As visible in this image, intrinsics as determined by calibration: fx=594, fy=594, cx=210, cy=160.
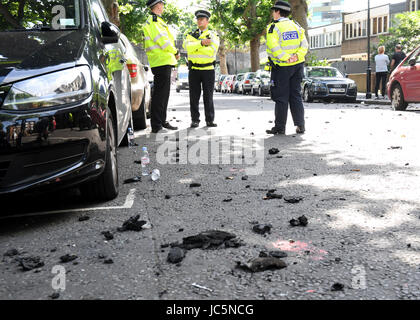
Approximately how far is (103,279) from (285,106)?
721 cm

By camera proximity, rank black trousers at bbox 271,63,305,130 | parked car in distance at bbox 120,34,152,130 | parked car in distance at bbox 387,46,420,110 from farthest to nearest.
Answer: parked car in distance at bbox 387,46,420,110 → black trousers at bbox 271,63,305,130 → parked car in distance at bbox 120,34,152,130

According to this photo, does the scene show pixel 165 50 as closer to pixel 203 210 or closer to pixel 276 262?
pixel 203 210

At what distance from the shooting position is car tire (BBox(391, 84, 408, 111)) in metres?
16.1

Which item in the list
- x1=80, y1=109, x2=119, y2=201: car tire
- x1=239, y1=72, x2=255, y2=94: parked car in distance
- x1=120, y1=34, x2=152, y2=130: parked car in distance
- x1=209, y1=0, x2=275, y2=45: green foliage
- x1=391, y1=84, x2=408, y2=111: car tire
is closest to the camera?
x1=80, y1=109, x2=119, y2=201: car tire

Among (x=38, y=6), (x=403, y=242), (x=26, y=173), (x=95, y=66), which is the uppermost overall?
(x=38, y=6)

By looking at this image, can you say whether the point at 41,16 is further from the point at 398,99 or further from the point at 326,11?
the point at 326,11

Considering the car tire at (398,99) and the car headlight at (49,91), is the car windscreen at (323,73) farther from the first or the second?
the car headlight at (49,91)

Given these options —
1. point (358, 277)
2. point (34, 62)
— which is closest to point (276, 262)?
point (358, 277)

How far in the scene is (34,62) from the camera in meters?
4.13

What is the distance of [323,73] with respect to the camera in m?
24.4

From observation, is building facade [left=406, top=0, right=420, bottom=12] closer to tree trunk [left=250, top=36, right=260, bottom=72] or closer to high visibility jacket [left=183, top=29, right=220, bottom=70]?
tree trunk [left=250, top=36, right=260, bottom=72]

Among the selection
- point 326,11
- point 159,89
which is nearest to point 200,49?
point 159,89

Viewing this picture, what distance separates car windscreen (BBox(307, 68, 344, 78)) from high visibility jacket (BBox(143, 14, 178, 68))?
49.1ft

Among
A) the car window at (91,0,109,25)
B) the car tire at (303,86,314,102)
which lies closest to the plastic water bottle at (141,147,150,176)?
the car window at (91,0,109,25)
